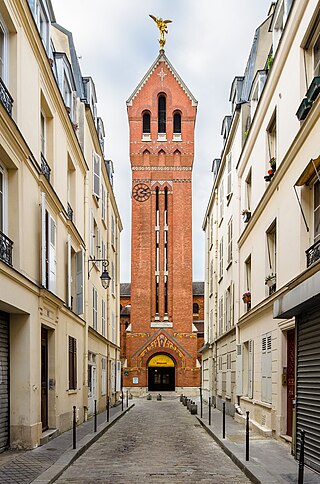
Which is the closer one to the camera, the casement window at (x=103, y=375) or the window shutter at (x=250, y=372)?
the window shutter at (x=250, y=372)

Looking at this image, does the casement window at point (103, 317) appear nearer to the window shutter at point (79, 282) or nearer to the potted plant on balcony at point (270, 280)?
the window shutter at point (79, 282)

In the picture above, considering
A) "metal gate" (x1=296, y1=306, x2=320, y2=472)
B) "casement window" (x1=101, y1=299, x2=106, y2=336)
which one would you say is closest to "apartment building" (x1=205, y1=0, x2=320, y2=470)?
"metal gate" (x1=296, y1=306, x2=320, y2=472)

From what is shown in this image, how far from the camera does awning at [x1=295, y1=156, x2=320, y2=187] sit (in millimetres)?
9742

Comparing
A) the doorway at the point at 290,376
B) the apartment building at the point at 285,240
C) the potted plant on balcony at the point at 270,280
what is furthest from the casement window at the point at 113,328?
the doorway at the point at 290,376

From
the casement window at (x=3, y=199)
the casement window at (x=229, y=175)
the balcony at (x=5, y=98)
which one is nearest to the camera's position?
the balcony at (x=5, y=98)

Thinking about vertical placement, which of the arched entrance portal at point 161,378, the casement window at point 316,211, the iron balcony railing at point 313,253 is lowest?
the arched entrance portal at point 161,378

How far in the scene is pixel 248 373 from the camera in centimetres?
1909

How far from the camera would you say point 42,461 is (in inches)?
434

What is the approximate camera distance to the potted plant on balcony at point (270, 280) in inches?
600

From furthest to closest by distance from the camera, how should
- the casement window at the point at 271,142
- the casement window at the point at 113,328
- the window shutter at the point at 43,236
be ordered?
1. the casement window at the point at 113,328
2. the casement window at the point at 271,142
3. the window shutter at the point at 43,236

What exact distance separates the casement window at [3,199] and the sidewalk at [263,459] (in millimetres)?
6086

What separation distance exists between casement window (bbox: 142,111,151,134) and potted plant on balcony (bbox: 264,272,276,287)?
39630 millimetres

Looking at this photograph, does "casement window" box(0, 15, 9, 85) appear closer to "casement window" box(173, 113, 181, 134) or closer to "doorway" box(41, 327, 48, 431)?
"doorway" box(41, 327, 48, 431)

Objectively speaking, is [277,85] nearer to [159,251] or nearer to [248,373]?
[248,373]
